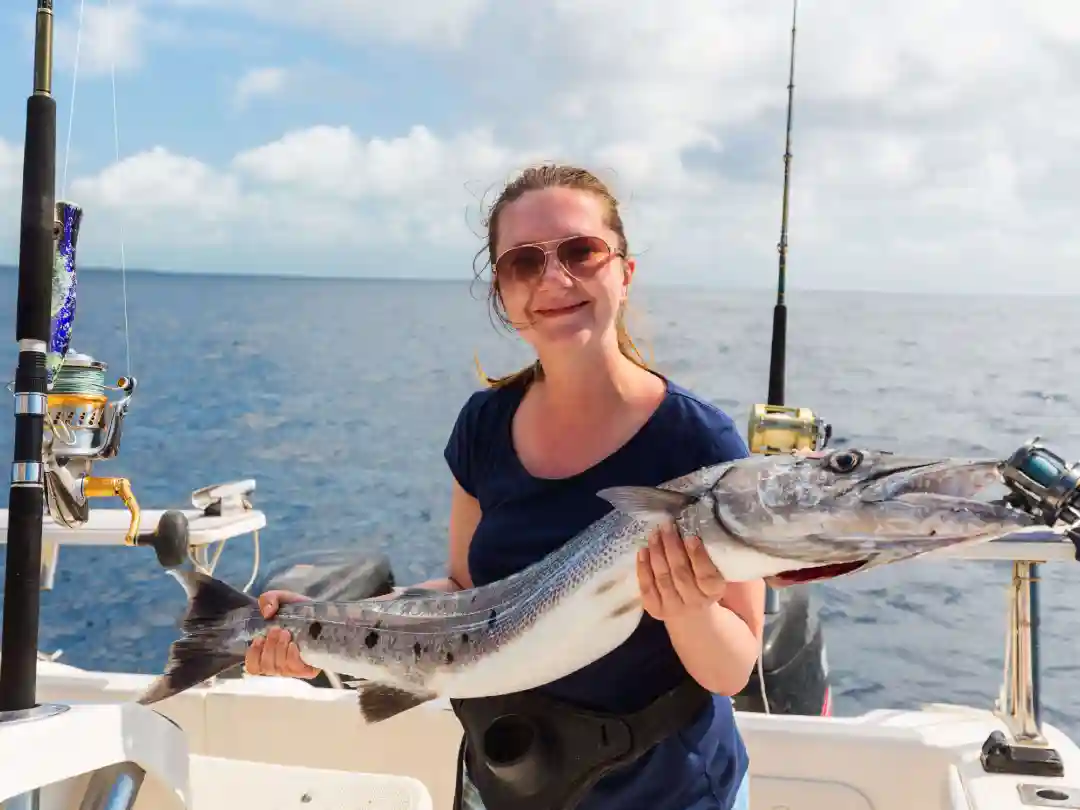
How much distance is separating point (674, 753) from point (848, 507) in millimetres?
653

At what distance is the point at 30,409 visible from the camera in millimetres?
2074

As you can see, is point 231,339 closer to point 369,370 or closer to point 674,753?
point 369,370

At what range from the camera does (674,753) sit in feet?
5.79

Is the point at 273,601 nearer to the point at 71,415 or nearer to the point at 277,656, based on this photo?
the point at 277,656

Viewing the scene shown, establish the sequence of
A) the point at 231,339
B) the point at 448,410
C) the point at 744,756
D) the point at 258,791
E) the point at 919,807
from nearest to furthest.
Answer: the point at 744,756 → the point at 258,791 → the point at 919,807 → the point at 448,410 → the point at 231,339

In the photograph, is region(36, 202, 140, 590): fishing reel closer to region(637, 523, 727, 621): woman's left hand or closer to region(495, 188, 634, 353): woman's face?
region(495, 188, 634, 353): woman's face

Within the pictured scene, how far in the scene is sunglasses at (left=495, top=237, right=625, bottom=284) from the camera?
193cm

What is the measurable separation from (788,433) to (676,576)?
1.49 m

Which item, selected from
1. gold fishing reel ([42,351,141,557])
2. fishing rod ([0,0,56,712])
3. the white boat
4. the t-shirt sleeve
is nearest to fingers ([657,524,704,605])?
the t-shirt sleeve

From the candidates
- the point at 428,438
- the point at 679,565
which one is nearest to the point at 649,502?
the point at 679,565

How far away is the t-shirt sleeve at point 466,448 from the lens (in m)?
2.09

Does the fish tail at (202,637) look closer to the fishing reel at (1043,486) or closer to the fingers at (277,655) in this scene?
the fingers at (277,655)

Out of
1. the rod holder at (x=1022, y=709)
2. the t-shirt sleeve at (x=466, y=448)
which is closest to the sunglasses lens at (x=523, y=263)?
the t-shirt sleeve at (x=466, y=448)

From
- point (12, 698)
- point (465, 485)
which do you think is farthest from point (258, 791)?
point (465, 485)
